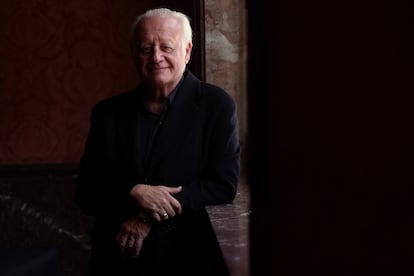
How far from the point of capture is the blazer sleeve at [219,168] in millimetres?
1640

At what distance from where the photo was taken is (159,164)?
168 centimetres

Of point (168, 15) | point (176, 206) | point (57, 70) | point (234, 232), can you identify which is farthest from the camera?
point (57, 70)

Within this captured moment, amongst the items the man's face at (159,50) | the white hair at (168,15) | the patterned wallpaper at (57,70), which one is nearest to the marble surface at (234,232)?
the man's face at (159,50)

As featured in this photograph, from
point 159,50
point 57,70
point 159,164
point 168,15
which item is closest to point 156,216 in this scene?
point 159,164

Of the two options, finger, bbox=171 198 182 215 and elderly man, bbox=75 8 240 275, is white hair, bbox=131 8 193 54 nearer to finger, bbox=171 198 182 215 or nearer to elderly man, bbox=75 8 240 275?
elderly man, bbox=75 8 240 275

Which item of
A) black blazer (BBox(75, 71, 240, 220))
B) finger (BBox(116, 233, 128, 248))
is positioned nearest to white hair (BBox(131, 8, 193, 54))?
black blazer (BBox(75, 71, 240, 220))

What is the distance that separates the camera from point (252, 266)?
630 mm

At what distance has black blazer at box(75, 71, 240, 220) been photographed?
5.48 feet

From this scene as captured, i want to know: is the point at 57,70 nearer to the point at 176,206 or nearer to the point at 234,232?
the point at 176,206

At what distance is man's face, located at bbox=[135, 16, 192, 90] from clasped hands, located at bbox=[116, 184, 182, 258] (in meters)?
0.38

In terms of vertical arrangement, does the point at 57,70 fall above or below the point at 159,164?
above

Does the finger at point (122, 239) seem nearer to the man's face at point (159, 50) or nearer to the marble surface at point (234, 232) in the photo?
the marble surface at point (234, 232)

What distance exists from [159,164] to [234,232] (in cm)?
36

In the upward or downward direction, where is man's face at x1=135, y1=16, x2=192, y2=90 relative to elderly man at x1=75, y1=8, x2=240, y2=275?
upward
